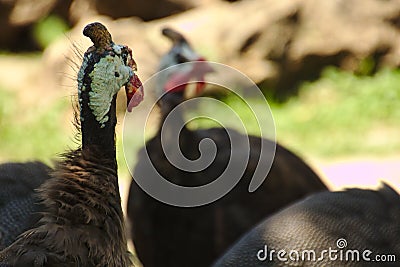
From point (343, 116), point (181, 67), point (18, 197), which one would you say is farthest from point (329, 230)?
point (343, 116)

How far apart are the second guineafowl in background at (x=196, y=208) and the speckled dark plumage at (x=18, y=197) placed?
3.31 feet

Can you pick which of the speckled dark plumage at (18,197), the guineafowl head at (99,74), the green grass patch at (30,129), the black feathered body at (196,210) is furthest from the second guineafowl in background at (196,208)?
the green grass patch at (30,129)

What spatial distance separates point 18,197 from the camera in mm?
3635

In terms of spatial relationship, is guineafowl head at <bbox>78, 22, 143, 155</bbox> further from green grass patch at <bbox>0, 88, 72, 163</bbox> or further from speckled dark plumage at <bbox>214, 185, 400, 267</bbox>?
green grass patch at <bbox>0, 88, 72, 163</bbox>

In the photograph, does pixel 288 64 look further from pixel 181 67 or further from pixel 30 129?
pixel 181 67

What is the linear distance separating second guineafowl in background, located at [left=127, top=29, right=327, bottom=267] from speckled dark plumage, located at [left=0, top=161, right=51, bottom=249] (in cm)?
101

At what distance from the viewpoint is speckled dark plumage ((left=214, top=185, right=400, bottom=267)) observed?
336cm

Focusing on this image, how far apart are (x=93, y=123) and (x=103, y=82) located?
148 millimetres

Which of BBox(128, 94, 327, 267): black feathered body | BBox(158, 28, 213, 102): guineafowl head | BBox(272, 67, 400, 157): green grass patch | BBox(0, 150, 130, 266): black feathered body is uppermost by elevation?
BBox(158, 28, 213, 102): guineafowl head

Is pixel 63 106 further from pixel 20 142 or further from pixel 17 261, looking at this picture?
pixel 17 261

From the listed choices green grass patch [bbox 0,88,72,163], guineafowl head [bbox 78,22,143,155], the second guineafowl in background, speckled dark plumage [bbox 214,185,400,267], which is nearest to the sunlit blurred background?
green grass patch [bbox 0,88,72,163]

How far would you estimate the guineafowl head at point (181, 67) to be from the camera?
Result: 17.4 ft

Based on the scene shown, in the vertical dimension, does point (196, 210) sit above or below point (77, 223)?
below

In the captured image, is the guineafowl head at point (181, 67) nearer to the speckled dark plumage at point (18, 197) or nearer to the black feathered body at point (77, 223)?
the speckled dark plumage at point (18, 197)
